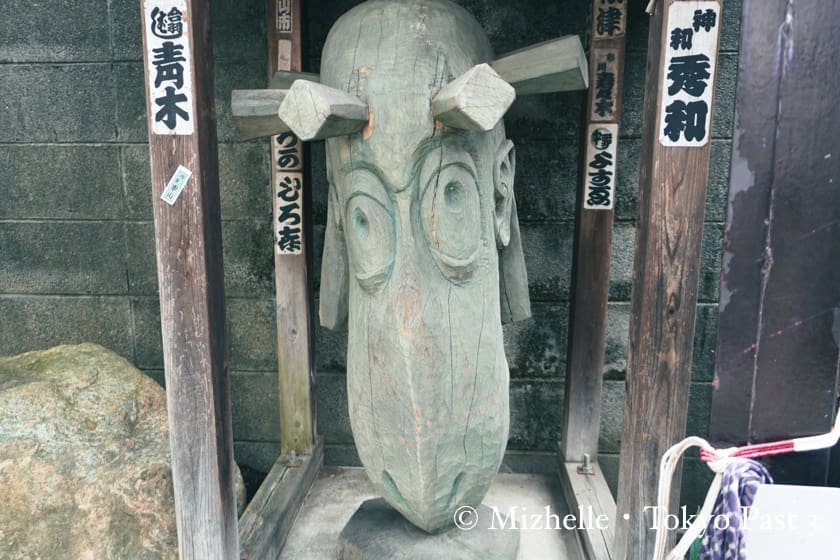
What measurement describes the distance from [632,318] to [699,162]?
0.47 m

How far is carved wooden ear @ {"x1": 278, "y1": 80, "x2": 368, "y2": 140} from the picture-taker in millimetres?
1526

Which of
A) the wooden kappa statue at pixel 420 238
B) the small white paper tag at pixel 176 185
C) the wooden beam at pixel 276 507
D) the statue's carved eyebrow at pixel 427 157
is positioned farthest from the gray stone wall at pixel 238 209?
the small white paper tag at pixel 176 185

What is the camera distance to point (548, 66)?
5.79 feet

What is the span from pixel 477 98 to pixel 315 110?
0.40 meters

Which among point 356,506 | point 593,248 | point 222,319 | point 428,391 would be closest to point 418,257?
point 428,391

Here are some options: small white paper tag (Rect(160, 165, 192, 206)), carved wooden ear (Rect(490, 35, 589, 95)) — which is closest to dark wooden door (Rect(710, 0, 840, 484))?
carved wooden ear (Rect(490, 35, 589, 95))

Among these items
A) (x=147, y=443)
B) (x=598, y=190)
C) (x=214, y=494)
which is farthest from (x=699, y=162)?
(x=147, y=443)

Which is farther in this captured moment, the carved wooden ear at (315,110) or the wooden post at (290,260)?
the wooden post at (290,260)

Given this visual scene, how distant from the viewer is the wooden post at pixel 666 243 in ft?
5.20

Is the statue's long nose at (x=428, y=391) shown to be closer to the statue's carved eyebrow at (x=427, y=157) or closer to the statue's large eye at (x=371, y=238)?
the statue's large eye at (x=371, y=238)

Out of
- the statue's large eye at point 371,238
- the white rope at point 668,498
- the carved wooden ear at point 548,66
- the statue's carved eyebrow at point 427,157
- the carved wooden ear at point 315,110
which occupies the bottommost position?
the white rope at point 668,498

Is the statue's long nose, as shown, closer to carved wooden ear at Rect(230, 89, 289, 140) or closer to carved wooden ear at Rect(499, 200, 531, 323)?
carved wooden ear at Rect(499, 200, 531, 323)

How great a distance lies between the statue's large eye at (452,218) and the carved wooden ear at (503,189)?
162mm

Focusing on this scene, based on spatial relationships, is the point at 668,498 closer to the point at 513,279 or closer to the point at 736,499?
the point at 736,499
